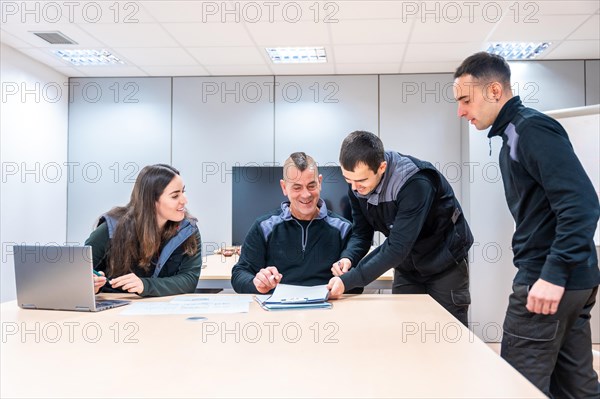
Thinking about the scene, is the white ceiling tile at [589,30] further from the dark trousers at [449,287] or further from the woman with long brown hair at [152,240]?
the woman with long brown hair at [152,240]

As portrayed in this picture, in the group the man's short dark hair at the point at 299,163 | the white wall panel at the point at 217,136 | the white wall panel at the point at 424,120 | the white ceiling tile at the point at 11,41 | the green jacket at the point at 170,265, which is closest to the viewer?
the green jacket at the point at 170,265

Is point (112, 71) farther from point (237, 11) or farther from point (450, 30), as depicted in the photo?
point (450, 30)

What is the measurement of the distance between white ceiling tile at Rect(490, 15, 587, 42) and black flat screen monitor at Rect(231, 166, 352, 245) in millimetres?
1756

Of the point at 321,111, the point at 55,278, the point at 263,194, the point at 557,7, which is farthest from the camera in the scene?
the point at 321,111

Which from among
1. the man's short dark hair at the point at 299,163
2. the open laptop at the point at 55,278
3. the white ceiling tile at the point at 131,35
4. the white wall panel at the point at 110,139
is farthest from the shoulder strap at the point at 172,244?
the white wall panel at the point at 110,139

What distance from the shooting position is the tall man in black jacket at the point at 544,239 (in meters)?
1.48

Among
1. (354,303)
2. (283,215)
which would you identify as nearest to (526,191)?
(354,303)

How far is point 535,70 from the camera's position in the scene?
456 centimetres

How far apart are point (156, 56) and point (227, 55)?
2.03ft

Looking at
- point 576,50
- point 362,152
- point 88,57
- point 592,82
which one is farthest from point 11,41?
point 592,82

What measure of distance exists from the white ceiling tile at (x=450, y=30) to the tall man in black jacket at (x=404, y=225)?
1.94m

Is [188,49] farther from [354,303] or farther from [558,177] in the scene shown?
[558,177]

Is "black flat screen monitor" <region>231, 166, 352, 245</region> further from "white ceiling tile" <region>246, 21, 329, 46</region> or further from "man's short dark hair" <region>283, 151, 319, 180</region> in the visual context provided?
"man's short dark hair" <region>283, 151, 319, 180</region>

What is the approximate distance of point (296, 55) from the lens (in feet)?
14.7
